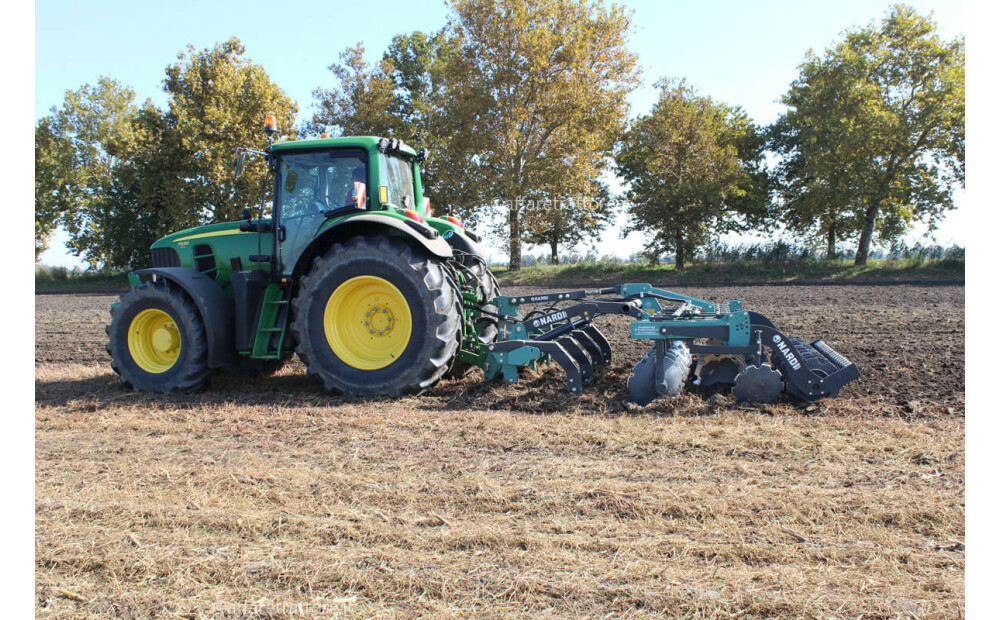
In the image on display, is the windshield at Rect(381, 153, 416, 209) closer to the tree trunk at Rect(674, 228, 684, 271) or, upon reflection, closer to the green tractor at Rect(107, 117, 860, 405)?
the green tractor at Rect(107, 117, 860, 405)

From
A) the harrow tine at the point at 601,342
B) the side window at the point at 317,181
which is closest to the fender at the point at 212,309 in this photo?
the side window at the point at 317,181

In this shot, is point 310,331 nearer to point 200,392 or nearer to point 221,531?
point 200,392

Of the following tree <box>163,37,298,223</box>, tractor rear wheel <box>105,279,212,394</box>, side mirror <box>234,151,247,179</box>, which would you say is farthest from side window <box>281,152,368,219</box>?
tree <box>163,37,298,223</box>

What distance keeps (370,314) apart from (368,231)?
735 millimetres

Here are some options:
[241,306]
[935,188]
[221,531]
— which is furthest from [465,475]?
[935,188]

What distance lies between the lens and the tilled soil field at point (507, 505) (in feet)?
7.97

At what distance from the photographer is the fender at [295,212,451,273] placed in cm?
548

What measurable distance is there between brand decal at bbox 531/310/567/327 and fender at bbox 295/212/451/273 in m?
1.03

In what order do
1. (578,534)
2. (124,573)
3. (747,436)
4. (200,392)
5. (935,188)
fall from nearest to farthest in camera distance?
1. (124,573)
2. (578,534)
3. (747,436)
4. (200,392)
5. (935,188)

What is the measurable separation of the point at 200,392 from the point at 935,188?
2505 cm

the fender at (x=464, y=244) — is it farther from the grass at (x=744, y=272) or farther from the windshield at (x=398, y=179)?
the grass at (x=744, y=272)

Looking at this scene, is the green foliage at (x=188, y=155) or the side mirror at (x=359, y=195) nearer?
the side mirror at (x=359, y=195)

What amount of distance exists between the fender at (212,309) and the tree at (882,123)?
70.9ft

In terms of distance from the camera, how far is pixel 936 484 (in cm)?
342
